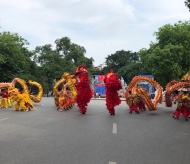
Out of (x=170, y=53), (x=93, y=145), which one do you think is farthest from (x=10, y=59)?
(x=93, y=145)

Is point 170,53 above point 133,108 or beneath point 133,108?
above

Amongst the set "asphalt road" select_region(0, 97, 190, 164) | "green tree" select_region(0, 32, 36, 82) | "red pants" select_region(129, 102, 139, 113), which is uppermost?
"green tree" select_region(0, 32, 36, 82)

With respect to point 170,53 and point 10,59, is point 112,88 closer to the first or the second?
point 170,53

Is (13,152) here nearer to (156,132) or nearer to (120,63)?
(156,132)

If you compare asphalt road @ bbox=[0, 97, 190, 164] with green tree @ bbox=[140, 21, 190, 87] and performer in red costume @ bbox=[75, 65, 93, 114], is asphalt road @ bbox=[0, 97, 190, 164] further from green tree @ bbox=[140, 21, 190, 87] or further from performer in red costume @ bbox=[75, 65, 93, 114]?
green tree @ bbox=[140, 21, 190, 87]

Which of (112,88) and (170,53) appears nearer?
(112,88)

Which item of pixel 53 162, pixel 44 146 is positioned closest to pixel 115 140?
pixel 44 146

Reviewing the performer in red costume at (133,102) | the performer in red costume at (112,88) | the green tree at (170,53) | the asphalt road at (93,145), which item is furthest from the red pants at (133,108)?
the green tree at (170,53)

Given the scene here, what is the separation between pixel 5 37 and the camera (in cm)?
4497

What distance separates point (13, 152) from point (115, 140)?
3235mm

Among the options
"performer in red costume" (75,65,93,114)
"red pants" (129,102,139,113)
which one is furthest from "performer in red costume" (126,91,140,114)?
"performer in red costume" (75,65,93,114)

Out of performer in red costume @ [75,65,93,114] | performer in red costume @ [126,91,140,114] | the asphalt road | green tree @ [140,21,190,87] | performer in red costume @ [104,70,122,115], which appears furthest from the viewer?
green tree @ [140,21,190,87]

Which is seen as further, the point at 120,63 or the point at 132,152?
the point at 120,63

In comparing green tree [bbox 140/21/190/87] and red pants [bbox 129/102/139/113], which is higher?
green tree [bbox 140/21/190/87]
